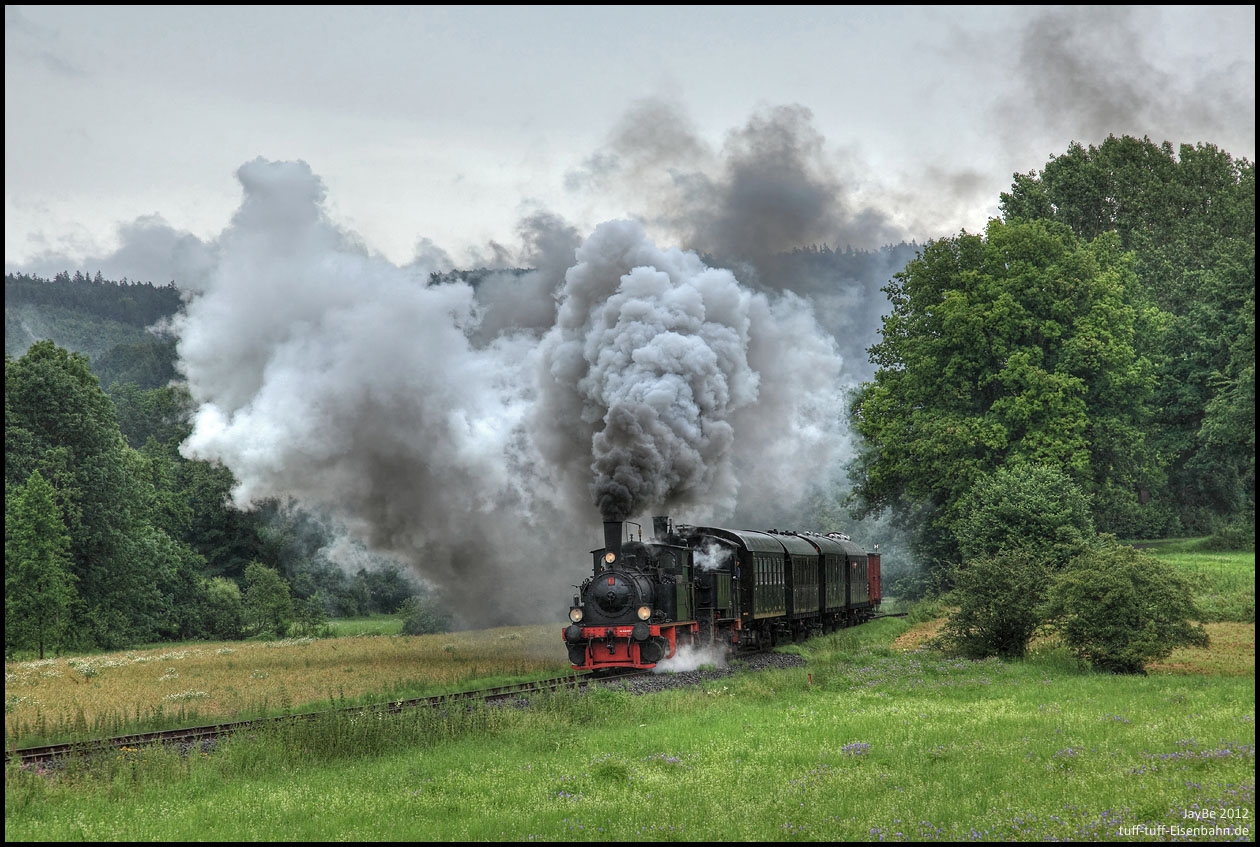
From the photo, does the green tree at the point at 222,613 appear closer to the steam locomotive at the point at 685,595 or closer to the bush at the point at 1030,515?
the steam locomotive at the point at 685,595

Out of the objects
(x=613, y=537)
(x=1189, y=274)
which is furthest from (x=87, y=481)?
(x=1189, y=274)

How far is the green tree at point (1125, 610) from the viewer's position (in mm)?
18812

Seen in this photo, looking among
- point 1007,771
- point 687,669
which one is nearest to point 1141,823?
point 1007,771

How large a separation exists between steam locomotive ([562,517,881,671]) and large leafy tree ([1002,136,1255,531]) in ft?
45.4

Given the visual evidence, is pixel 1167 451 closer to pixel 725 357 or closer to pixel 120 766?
pixel 725 357

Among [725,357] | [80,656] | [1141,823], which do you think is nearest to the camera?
[1141,823]

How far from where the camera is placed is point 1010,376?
3634 cm

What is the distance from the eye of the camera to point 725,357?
93.1ft

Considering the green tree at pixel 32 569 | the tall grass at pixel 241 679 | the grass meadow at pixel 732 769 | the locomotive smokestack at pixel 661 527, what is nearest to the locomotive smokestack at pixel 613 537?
the locomotive smokestack at pixel 661 527

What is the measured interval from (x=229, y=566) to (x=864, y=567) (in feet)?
122

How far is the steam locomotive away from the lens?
22250mm

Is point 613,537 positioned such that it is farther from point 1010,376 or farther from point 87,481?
point 87,481

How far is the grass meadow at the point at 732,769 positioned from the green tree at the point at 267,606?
30.6 meters

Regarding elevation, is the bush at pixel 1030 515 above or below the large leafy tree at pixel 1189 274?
below
